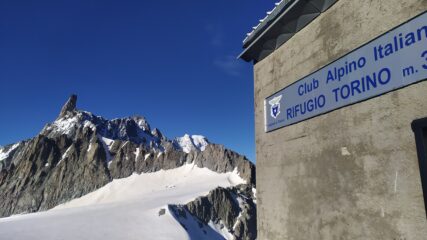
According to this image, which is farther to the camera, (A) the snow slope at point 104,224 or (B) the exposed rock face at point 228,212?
(B) the exposed rock face at point 228,212

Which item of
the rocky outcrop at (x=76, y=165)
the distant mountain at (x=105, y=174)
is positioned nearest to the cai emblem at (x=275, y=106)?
the distant mountain at (x=105, y=174)

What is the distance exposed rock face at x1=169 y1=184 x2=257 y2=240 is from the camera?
295 ft

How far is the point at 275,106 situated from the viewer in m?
7.04

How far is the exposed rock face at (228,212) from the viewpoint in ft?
295

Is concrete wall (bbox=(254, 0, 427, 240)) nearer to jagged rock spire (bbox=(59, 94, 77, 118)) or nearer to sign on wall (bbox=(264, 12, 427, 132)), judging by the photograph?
sign on wall (bbox=(264, 12, 427, 132))

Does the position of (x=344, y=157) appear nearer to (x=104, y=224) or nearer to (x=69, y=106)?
(x=104, y=224)

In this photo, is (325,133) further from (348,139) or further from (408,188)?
(408,188)

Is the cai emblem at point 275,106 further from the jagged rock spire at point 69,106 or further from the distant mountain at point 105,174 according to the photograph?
the jagged rock spire at point 69,106

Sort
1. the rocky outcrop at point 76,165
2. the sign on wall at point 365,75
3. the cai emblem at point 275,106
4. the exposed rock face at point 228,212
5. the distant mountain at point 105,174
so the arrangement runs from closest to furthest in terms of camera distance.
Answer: the sign on wall at point 365,75, the cai emblem at point 275,106, the exposed rock face at point 228,212, the distant mountain at point 105,174, the rocky outcrop at point 76,165

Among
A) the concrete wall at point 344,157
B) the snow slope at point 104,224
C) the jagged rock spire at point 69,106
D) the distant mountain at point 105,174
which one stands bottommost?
the snow slope at point 104,224

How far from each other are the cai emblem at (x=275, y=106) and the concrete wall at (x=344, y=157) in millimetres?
302

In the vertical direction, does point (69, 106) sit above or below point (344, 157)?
above

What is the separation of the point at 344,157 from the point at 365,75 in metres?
1.28

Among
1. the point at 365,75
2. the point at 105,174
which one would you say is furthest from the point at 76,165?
the point at 365,75
